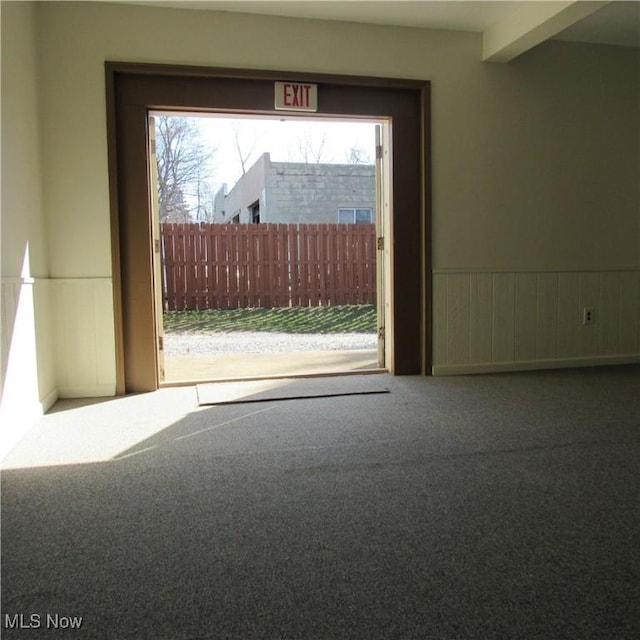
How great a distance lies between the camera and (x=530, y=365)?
3988 millimetres

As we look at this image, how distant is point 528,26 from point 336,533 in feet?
10.7

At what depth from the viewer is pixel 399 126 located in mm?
3689

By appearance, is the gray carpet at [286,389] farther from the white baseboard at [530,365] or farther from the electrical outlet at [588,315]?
the electrical outlet at [588,315]

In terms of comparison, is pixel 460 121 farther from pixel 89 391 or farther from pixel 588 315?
pixel 89 391

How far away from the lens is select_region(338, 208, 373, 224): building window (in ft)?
36.1

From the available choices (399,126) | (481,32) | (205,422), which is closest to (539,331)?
(399,126)

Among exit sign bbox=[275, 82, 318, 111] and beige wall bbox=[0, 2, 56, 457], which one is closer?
beige wall bbox=[0, 2, 56, 457]

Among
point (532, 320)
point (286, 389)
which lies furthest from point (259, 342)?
point (532, 320)

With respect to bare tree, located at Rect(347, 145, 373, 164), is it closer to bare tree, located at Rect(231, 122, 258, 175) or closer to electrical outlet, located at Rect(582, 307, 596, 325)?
bare tree, located at Rect(231, 122, 258, 175)

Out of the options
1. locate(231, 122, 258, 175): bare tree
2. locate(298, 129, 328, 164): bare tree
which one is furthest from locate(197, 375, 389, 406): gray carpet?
locate(231, 122, 258, 175): bare tree

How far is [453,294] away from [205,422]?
6.83ft

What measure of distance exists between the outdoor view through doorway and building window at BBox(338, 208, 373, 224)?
21 millimetres

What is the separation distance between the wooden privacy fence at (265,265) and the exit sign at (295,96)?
4928 mm

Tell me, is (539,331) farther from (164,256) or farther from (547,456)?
(164,256)
